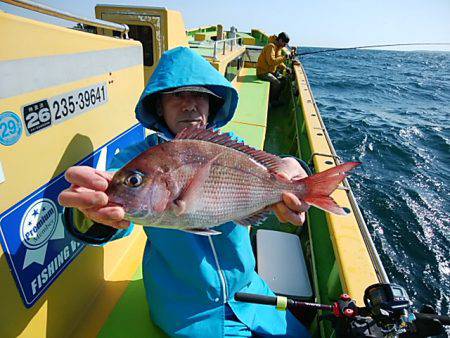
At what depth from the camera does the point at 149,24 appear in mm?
4402

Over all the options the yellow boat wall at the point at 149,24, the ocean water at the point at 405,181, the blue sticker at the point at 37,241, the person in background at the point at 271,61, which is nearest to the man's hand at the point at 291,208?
the blue sticker at the point at 37,241

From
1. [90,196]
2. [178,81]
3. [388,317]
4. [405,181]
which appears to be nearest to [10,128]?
[90,196]

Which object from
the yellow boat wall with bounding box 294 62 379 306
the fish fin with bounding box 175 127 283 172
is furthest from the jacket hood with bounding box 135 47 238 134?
the yellow boat wall with bounding box 294 62 379 306

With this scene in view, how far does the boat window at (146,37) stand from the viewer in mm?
4480

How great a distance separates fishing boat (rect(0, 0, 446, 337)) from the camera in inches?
52.3

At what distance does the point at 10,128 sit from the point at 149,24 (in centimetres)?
372

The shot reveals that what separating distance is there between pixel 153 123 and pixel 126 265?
1414 mm

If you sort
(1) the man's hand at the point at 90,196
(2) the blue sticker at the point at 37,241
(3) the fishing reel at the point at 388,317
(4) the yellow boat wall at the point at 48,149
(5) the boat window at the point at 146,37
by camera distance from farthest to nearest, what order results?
(5) the boat window at the point at 146,37 → (3) the fishing reel at the point at 388,317 → (2) the blue sticker at the point at 37,241 → (4) the yellow boat wall at the point at 48,149 → (1) the man's hand at the point at 90,196

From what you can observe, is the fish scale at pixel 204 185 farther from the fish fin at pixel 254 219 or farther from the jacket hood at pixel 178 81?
the jacket hood at pixel 178 81

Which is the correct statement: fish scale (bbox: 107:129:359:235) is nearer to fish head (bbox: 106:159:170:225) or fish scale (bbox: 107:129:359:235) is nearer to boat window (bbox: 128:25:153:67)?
fish head (bbox: 106:159:170:225)

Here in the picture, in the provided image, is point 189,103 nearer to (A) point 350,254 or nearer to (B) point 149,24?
(A) point 350,254

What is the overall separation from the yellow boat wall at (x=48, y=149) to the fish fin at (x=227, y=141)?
694mm

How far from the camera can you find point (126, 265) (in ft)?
8.79

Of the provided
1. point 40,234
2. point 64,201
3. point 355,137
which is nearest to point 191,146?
point 64,201
